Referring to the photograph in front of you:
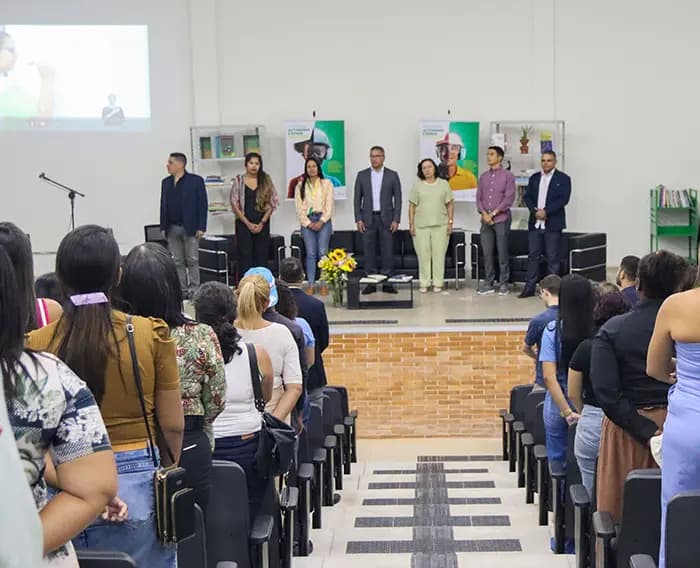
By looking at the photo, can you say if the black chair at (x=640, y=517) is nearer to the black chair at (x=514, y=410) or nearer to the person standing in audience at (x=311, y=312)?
the person standing in audience at (x=311, y=312)

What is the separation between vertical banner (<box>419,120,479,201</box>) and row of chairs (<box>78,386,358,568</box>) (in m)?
7.39

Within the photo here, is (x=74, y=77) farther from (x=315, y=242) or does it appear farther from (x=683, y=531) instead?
(x=683, y=531)

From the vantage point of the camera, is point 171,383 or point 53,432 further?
point 171,383

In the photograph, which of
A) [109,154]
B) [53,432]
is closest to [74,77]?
[109,154]

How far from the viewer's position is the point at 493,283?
39.4ft

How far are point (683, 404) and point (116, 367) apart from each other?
5.06ft

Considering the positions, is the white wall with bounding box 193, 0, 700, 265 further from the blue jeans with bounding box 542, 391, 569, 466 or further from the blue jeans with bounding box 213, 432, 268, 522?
the blue jeans with bounding box 213, 432, 268, 522

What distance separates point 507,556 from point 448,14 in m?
9.90

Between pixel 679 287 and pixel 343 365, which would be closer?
pixel 679 287

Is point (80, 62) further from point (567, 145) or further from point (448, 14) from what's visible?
point (567, 145)

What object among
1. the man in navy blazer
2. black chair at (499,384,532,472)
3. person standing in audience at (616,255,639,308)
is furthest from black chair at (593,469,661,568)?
the man in navy blazer

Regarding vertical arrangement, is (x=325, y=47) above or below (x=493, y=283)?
above

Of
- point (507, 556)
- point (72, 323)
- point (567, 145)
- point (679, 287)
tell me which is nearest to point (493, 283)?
point (567, 145)

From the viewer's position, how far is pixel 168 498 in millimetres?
2512
